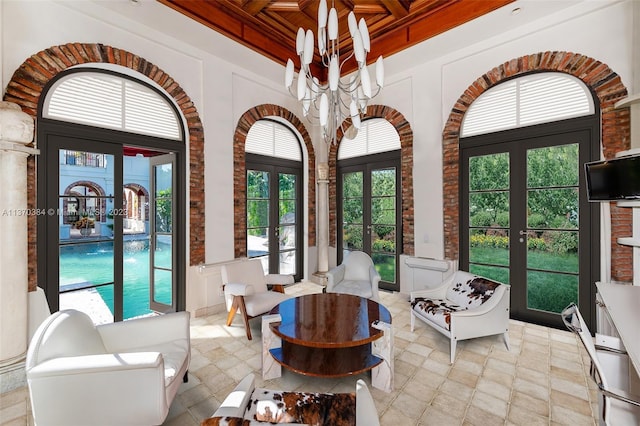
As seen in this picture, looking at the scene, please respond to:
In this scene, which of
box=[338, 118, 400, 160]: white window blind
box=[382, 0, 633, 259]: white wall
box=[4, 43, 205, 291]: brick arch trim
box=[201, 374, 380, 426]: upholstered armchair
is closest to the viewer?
box=[201, 374, 380, 426]: upholstered armchair

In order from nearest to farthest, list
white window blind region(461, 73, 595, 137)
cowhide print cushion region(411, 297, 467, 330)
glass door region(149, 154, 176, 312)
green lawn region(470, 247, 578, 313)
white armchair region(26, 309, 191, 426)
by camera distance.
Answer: white armchair region(26, 309, 191, 426) → cowhide print cushion region(411, 297, 467, 330) → white window blind region(461, 73, 595, 137) → green lawn region(470, 247, 578, 313) → glass door region(149, 154, 176, 312)

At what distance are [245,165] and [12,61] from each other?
2.79 m

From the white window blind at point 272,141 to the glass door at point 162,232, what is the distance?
134cm

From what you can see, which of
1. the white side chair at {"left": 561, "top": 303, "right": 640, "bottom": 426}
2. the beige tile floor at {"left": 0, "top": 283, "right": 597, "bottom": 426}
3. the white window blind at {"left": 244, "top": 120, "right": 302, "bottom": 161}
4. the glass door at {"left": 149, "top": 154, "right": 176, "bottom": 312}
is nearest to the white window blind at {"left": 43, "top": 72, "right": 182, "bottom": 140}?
the glass door at {"left": 149, "top": 154, "right": 176, "bottom": 312}

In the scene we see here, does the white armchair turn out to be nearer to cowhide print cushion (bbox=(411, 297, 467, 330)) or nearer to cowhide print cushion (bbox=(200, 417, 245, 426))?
cowhide print cushion (bbox=(200, 417, 245, 426))

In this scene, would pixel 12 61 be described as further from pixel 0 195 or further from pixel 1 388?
pixel 1 388

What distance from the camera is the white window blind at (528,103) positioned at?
343 centimetres

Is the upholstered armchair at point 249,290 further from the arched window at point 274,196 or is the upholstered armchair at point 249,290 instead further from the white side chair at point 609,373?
the white side chair at point 609,373

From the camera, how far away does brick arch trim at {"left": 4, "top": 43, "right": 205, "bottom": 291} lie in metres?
2.73

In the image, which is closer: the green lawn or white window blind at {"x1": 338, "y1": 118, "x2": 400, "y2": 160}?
the green lawn

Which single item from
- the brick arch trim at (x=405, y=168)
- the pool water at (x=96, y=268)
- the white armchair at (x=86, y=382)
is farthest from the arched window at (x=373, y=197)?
the white armchair at (x=86, y=382)

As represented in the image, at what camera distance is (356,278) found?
4324mm

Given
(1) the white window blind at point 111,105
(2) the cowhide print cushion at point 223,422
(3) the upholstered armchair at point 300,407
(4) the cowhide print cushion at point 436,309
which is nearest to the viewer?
(2) the cowhide print cushion at point 223,422

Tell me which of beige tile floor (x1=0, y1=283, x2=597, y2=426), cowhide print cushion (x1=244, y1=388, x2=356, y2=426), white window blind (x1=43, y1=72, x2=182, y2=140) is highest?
white window blind (x1=43, y1=72, x2=182, y2=140)
